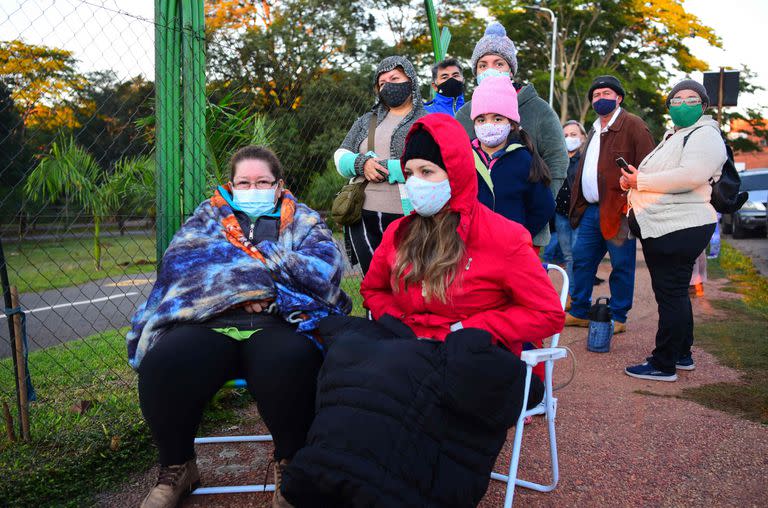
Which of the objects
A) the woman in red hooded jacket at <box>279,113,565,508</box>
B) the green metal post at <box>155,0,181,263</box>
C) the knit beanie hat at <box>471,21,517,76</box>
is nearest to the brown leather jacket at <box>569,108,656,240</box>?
the knit beanie hat at <box>471,21,517,76</box>

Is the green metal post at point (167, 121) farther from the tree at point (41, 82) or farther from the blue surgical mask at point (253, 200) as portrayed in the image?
the blue surgical mask at point (253, 200)

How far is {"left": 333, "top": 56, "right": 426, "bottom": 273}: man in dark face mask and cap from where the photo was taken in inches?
148

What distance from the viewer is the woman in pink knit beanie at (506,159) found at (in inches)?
136

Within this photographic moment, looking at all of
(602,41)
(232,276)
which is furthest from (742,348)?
(602,41)

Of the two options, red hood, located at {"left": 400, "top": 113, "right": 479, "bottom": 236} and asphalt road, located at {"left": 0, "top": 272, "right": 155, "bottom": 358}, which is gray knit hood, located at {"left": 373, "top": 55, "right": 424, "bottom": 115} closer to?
red hood, located at {"left": 400, "top": 113, "right": 479, "bottom": 236}

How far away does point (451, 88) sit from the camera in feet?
14.1

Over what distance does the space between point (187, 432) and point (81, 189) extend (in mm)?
2791

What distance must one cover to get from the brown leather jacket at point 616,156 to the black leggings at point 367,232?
87.8 inches

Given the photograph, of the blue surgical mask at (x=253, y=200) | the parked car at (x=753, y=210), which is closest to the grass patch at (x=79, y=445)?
the blue surgical mask at (x=253, y=200)

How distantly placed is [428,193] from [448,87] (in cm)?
195

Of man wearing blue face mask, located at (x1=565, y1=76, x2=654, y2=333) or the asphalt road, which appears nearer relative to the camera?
man wearing blue face mask, located at (x1=565, y1=76, x2=654, y2=333)

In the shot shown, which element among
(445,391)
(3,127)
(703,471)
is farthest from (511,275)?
(3,127)

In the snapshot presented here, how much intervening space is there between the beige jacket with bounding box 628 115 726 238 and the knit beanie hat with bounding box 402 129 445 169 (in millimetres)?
2320

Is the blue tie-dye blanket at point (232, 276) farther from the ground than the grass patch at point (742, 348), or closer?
farther from the ground
